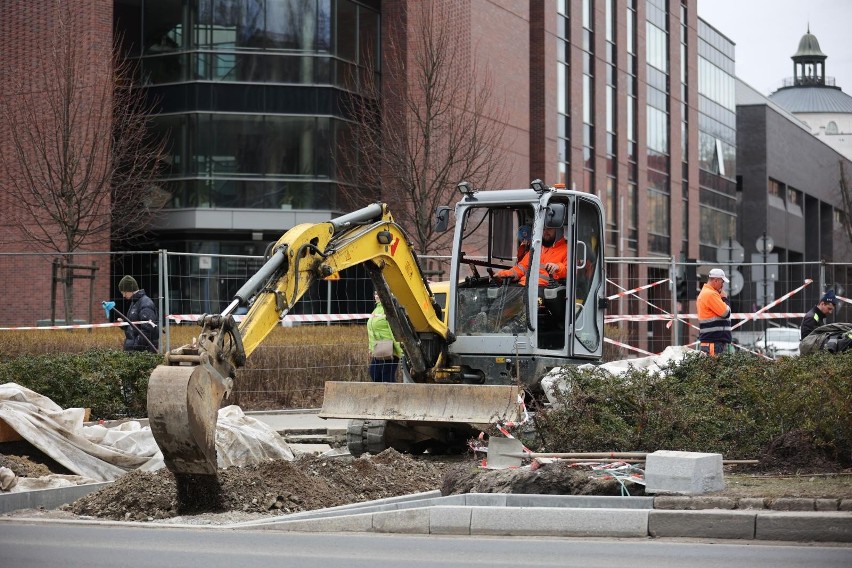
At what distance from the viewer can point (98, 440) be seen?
12.8 m

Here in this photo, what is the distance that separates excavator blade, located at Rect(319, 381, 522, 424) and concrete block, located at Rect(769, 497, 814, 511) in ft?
12.9

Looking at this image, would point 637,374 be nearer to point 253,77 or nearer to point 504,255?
point 504,255

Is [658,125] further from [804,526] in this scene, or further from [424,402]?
[804,526]

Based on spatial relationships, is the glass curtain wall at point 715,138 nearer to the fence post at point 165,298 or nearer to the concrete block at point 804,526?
the fence post at point 165,298

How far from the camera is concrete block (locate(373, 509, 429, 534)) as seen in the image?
9500 mm

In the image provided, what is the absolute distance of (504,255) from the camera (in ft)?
47.9

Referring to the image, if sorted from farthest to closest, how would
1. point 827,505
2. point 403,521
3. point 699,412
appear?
point 699,412 → point 403,521 → point 827,505

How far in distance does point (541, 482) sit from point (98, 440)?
16.6 ft

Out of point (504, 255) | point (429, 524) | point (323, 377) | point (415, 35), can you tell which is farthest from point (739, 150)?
point (429, 524)

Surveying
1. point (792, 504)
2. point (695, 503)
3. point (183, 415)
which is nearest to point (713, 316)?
point (695, 503)

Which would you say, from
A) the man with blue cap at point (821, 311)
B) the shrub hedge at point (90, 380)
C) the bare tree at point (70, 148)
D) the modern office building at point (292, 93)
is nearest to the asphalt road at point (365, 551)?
the shrub hedge at point (90, 380)

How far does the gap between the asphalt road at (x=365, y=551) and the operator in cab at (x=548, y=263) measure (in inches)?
202

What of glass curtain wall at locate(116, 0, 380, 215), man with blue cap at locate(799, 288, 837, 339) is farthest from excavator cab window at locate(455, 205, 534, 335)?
glass curtain wall at locate(116, 0, 380, 215)

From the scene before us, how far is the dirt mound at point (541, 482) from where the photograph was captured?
9.82 meters
